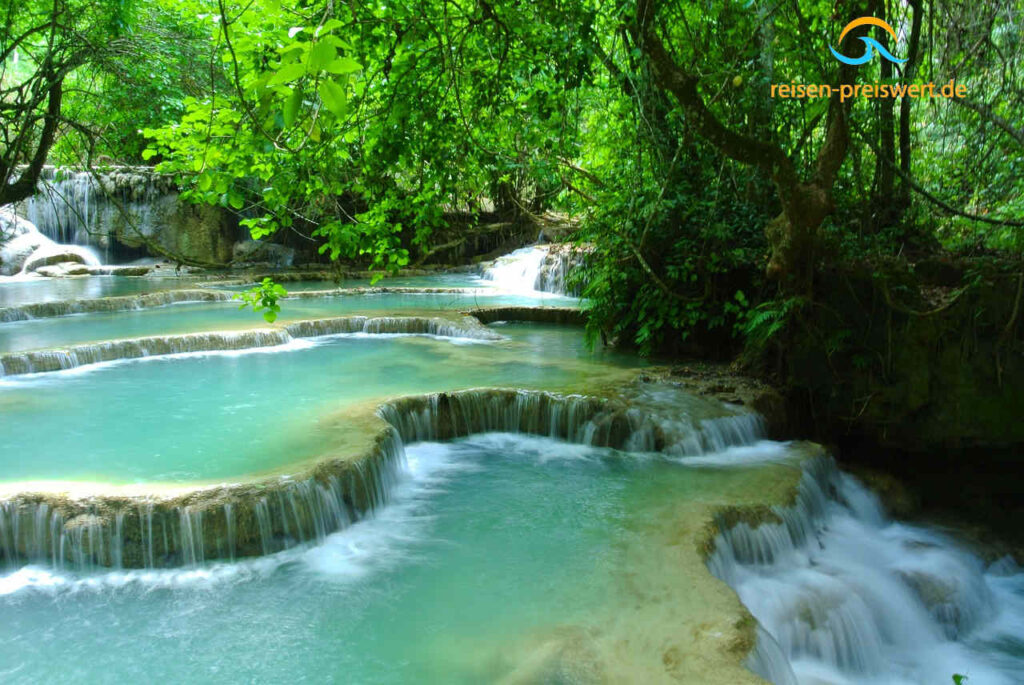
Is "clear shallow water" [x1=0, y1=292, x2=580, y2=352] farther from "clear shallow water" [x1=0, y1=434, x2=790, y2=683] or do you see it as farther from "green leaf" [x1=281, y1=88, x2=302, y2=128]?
"green leaf" [x1=281, y1=88, x2=302, y2=128]

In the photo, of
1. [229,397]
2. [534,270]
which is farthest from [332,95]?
[534,270]

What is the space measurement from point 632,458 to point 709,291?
2766 millimetres

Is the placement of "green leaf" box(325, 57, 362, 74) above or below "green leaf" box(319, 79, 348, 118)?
above

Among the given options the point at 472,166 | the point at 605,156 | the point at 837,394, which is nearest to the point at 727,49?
the point at 605,156

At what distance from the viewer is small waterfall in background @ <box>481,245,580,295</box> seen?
16141mm

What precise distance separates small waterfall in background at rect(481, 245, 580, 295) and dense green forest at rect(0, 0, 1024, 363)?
242 inches

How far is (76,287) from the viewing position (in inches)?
627

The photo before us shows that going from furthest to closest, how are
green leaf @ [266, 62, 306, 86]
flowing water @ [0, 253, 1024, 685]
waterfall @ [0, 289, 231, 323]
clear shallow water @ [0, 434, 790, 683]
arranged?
1. waterfall @ [0, 289, 231, 323]
2. flowing water @ [0, 253, 1024, 685]
3. clear shallow water @ [0, 434, 790, 683]
4. green leaf @ [266, 62, 306, 86]

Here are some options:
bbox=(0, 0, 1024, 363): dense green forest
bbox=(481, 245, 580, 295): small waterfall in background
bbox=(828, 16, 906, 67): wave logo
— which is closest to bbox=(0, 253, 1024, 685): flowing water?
bbox=(0, 0, 1024, 363): dense green forest

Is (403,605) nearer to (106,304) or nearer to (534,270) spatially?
(106,304)

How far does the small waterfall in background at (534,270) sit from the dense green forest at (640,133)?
6153mm

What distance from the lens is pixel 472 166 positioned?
259 inches

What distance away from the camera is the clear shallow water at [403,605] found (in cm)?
363

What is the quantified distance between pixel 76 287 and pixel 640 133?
44.2 feet
